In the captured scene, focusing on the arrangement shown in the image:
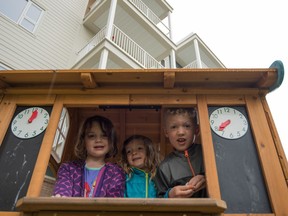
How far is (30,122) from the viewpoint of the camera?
7.59 ft

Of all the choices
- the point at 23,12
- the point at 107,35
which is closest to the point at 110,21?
the point at 107,35

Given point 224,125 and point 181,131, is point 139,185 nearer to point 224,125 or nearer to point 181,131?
point 181,131

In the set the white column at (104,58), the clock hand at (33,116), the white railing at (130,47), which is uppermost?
the white railing at (130,47)

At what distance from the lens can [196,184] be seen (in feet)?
6.49

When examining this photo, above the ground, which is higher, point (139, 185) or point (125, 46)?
point (125, 46)

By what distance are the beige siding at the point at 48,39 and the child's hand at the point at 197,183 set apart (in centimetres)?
720

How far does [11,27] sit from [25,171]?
24.4 ft

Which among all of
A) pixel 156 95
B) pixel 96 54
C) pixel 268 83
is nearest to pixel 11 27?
pixel 96 54

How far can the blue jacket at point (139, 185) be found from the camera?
2.33 meters

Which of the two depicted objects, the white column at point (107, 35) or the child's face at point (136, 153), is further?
the white column at point (107, 35)

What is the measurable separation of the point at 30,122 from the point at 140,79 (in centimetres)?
113

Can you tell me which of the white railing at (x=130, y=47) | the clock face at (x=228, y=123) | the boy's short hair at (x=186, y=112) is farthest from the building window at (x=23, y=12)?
the clock face at (x=228, y=123)

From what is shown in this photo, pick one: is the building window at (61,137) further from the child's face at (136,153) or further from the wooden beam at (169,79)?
the wooden beam at (169,79)

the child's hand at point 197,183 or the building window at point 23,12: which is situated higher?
the building window at point 23,12
